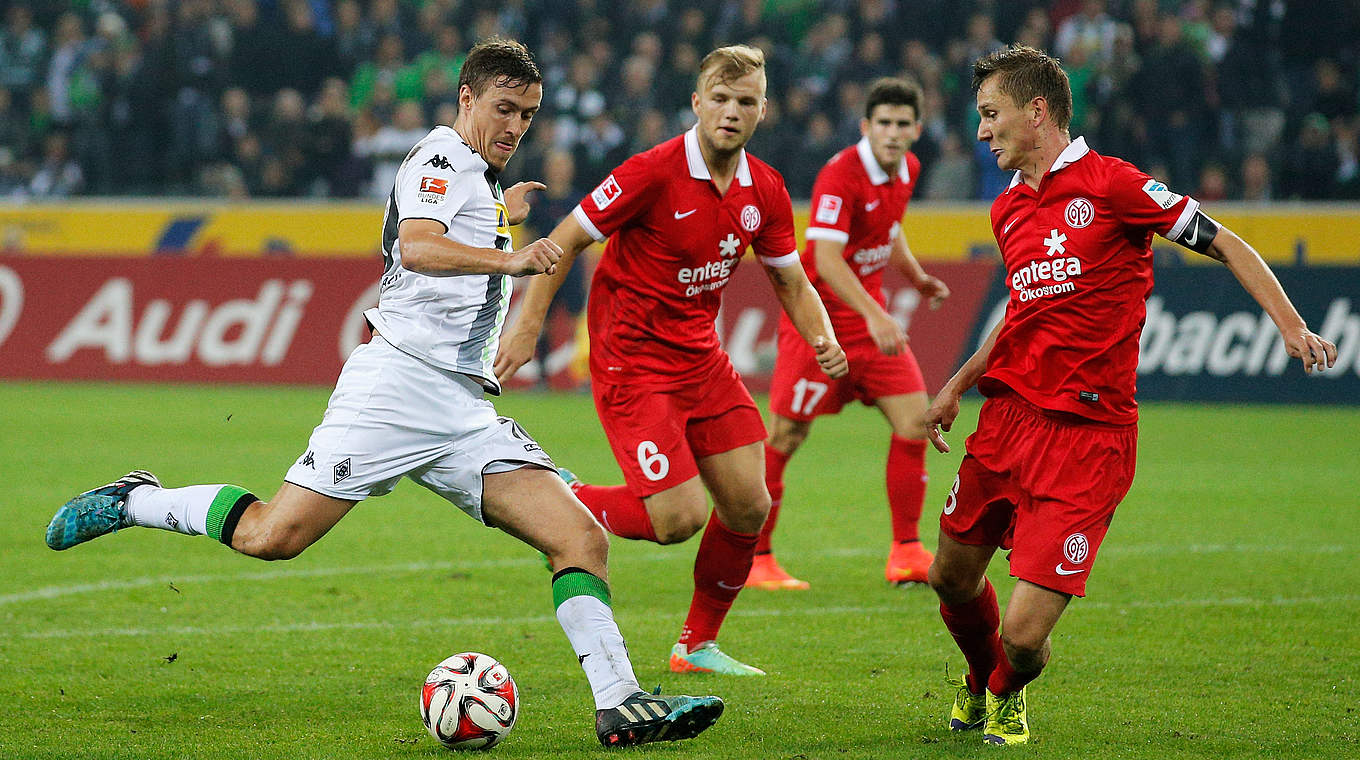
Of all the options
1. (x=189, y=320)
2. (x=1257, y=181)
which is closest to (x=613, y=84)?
(x=189, y=320)

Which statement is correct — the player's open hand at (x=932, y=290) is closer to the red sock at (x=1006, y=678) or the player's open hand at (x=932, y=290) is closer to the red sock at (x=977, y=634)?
the red sock at (x=977, y=634)

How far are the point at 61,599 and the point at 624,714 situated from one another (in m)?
3.68

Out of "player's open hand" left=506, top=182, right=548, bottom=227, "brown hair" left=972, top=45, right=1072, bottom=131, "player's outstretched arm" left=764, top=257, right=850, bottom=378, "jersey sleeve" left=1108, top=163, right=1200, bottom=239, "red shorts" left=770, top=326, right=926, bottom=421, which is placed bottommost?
"red shorts" left=770, top=326, right=926, bottom=421

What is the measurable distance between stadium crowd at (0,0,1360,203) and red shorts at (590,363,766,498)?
11.2m

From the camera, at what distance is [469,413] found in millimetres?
5129

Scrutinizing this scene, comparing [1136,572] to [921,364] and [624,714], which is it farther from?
[921,364]

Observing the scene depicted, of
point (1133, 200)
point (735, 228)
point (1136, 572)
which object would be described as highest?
point (1133, 200)

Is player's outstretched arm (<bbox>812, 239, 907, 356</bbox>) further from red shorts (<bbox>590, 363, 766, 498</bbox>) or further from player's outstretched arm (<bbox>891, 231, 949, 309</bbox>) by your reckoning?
red shorts (<bbox>590, 363, 766, 498</bbox>)

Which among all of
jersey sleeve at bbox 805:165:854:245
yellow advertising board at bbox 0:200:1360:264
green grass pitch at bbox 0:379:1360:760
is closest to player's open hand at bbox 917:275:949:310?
jersey sleeve at bbox 805:165:854:245

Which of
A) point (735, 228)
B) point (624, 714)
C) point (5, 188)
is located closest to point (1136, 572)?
point (735, 228)

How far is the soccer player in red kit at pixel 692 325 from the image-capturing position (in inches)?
237

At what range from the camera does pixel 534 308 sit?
5992 millimetres

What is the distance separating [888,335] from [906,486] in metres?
1.40

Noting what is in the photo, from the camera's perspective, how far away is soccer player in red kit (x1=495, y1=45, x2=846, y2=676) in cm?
603
